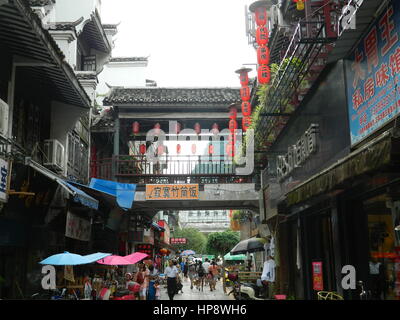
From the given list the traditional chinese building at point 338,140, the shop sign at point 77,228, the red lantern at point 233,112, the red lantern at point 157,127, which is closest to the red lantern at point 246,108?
the red lantern at point 233,112

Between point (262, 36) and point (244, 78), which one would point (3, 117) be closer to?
point (262, 36)

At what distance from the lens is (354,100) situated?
→ 327 inches

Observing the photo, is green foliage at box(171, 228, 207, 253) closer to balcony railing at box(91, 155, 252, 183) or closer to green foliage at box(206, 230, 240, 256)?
green foliage at box(206, 230, 240, 256)

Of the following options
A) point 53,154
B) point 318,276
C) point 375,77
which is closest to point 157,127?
point 53,154

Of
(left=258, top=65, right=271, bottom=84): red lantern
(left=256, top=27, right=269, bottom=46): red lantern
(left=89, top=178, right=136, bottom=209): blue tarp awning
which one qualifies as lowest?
(left=89, top=178, right=136, bottom=209): blue tarp awning

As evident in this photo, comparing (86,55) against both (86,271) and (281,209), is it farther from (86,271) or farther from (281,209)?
(281,209)

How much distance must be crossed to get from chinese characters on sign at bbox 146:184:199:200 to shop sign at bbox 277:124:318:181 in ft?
18.2

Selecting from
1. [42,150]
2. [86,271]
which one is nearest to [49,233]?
[42,150]

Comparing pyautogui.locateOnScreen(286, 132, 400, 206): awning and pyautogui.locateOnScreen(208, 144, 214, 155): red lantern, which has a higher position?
pyautogui.locateOnScreen(208, 144, 214, 155): red lantern

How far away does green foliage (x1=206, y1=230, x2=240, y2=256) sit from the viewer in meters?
36.7

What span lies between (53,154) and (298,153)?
7.19 metres

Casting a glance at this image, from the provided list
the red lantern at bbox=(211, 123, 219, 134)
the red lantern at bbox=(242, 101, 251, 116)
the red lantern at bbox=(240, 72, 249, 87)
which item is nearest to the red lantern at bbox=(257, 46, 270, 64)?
the red lantern at bbox=(240, 72, 249, 87)

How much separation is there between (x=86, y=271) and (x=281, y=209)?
27.5 ft
